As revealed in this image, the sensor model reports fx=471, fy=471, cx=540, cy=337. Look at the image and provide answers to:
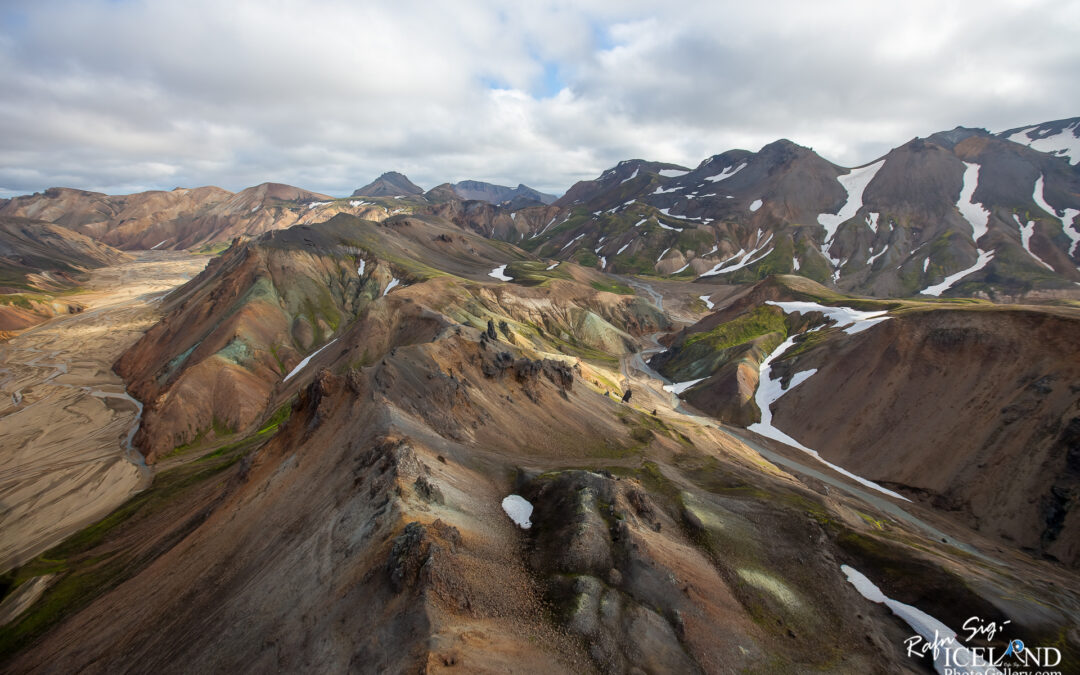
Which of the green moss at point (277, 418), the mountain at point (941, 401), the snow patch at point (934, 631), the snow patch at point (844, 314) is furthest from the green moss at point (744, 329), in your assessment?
the green moss at point (277, 418)

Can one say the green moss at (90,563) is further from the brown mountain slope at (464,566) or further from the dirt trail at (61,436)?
the dirt trail at (61,436)

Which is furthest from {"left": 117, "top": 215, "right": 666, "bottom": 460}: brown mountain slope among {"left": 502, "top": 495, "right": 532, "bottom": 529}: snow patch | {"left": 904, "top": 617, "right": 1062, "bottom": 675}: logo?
{"left": 904, "top": 617, "right": 1062, "bottom": 675}: logo

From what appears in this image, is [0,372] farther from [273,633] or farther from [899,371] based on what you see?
[899,371]

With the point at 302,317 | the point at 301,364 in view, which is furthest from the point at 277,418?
the point at 302,317

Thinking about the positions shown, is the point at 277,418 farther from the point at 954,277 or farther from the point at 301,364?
the point at 954,277

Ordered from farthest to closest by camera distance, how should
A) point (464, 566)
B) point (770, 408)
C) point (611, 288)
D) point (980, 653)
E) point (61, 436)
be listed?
point (611, 288), point (770, 408), point (61, 436), point (980, 653), point (464, 566)

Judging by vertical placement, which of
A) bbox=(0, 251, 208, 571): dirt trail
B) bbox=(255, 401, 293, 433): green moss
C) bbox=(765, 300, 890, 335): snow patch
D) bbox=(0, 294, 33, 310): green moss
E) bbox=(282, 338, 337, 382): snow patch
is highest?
bbox=(765, 300, 890, 335): snow patch

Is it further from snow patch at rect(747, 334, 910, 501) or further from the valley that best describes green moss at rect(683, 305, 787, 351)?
snow patch at rect(747, 334, 910, 501)
